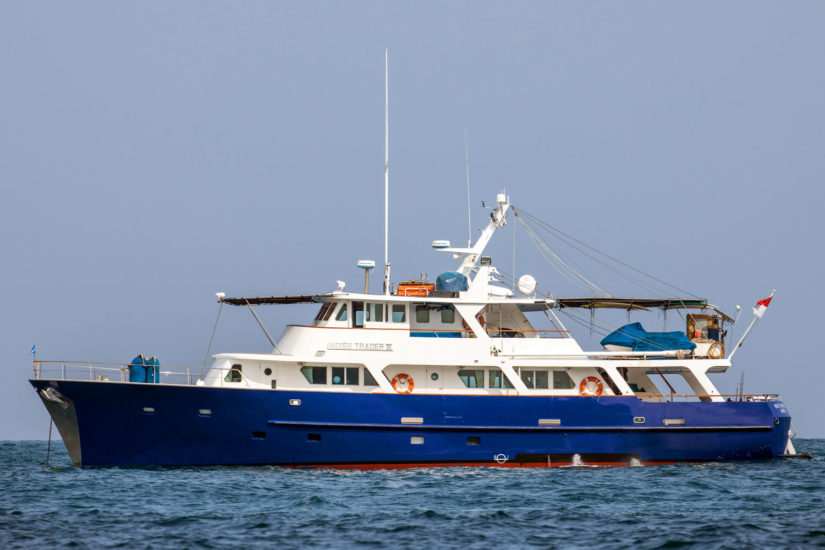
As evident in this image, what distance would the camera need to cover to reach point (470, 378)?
24.5 metres

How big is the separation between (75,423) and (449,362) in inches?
327

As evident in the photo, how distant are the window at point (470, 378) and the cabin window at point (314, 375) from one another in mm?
3163

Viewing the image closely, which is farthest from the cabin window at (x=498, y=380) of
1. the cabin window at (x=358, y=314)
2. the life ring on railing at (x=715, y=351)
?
the life ring on railing at (x=715, y=351)

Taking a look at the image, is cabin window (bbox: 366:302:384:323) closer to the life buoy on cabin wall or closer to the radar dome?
the life buoy on cabin wall

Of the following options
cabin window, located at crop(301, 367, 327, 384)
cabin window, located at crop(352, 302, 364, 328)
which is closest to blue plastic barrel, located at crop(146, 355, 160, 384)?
cabin window, located at crop(301, 367, 327, 384)

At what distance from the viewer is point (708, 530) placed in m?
16.4

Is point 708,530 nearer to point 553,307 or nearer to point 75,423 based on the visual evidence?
point 553,307

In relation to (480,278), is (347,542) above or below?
below

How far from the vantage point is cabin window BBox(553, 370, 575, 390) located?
2500 cm

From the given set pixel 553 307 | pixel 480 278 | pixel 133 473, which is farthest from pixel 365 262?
pixel 133 473

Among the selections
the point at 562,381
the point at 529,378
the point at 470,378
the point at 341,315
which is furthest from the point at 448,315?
the point at 562,381

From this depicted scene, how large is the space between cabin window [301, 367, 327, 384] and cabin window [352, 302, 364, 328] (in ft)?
4.42

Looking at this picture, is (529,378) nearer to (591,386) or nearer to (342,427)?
(591,386)

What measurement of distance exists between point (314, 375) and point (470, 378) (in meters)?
3.60
